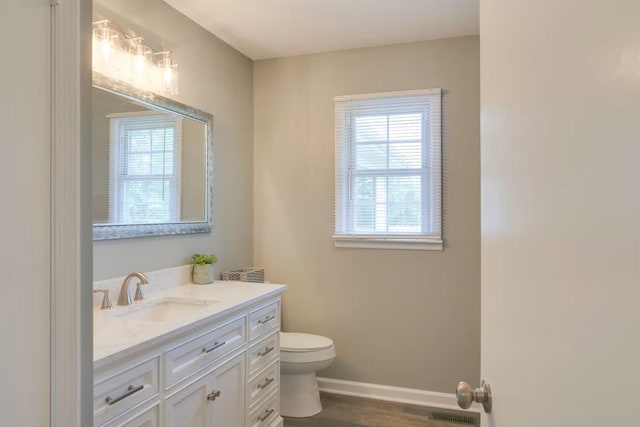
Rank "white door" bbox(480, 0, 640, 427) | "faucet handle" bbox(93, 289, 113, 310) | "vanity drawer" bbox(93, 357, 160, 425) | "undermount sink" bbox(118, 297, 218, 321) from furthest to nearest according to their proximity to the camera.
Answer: "undermount sink" bbox(118, 297, 218, 321) → "faucet handle" bbox(93, 289, 113, 310) → "vanity drawer" bbox(93, 357, 160, 425) → "white door" bbox(480, 0, 640, 427)

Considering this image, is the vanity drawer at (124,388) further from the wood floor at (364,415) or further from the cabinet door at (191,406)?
the wood floor at (364,415)

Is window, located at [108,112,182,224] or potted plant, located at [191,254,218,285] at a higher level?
window, located at [108,112,182,224]

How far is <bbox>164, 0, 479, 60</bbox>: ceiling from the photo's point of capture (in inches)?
97.5

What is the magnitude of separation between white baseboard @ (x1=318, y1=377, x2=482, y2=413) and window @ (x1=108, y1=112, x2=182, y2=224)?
5.77 feet

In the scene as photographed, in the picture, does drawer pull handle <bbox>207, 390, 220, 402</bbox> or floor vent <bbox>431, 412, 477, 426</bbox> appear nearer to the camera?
drawer pull handle <bbox>207, 390, 220, 402</bbox>

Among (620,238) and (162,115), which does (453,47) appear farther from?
(620,238)

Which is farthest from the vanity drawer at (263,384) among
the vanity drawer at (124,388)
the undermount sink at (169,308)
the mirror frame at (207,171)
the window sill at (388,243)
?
the window sill at (388,243)

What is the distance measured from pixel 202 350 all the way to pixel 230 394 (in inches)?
14.8

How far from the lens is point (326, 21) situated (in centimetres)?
270

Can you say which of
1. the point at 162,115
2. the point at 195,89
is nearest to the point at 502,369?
the point at 162,115

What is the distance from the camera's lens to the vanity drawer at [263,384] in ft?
7.13

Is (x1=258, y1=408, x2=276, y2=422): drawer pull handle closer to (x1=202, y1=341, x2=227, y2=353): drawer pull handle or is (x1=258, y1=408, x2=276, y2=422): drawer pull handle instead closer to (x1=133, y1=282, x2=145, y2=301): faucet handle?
(x1=202, y1=341, x2=227, y2=353): drawer pull handle

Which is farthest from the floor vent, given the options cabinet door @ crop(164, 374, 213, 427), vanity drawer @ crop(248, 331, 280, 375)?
cabinet door @ crop(164, 374, 213, 427)
